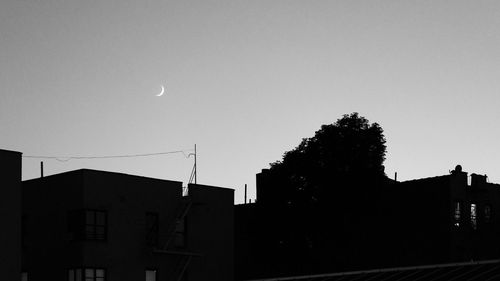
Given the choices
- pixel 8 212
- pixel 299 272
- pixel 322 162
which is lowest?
pixel 299 272

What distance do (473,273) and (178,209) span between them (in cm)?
2567

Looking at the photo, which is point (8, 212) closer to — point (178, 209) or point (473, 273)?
point (178, 209)

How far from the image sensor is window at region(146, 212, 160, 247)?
2052 inches

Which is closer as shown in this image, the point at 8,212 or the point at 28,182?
the point at 8,212

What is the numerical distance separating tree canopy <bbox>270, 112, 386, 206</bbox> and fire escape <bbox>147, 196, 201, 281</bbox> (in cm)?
2108

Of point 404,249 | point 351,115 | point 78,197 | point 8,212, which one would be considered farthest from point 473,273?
point 351,115

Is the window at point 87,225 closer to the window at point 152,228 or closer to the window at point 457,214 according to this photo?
the window at point 152,228

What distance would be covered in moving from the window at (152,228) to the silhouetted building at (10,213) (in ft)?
40.7

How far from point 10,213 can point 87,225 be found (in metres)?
8.72

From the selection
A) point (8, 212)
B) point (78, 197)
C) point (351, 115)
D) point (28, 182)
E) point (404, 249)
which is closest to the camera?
point (8, 212)

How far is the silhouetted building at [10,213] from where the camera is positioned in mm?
40188

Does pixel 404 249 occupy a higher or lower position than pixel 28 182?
lower

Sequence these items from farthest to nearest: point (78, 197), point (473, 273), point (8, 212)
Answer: point (78, 197) < point (8, 212) < point (473, 273)

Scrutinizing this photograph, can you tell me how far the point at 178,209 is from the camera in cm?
5369
